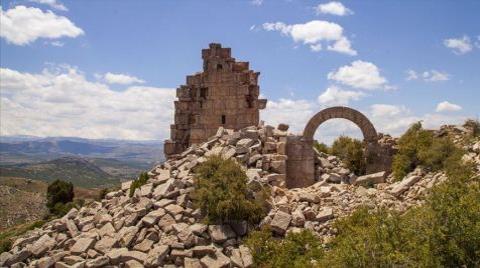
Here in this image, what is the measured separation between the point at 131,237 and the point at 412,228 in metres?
9.16

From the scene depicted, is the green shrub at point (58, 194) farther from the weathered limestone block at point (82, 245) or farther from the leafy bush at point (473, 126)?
the leafy bush at point (473, 126)

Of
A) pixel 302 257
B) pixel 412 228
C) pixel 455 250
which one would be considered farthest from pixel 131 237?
pixel 455 250

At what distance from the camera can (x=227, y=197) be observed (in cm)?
1634

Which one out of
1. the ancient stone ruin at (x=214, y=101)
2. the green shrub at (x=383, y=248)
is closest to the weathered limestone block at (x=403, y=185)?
the green shrub at (x=383, y=248)

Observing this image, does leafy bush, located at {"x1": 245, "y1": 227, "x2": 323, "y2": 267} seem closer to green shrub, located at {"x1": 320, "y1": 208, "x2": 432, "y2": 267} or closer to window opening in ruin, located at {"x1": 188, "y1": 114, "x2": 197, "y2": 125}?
green shrub, located at {"x1": 320, "y1": 208, "x2": 432, "y2": 267}

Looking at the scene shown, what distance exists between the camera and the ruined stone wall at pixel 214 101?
81.4 ft

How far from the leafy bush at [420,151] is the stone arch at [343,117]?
1369mm

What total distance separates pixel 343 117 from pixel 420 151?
3.60m

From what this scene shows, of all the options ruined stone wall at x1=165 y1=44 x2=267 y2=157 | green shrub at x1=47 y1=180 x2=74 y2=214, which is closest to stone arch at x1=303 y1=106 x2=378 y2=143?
ruined stone wall at x1=165 y1=44 x2=267 y2=157

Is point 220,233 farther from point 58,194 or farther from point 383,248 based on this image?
point 58,194

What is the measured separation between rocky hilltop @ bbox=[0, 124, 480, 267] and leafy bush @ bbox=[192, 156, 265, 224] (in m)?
0.35

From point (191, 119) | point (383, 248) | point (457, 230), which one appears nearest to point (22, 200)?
point (191, 119)

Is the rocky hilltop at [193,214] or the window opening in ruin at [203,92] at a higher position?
the window opening in ruin at [203,92]

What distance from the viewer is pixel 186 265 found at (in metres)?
14.7
